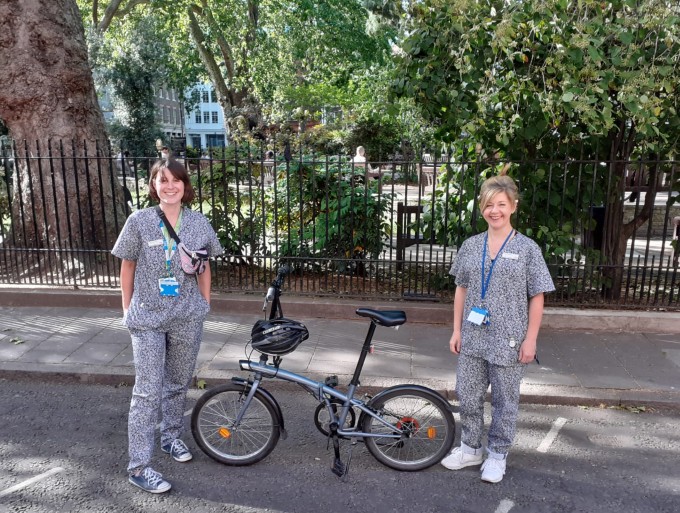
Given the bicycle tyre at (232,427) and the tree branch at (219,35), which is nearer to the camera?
the bicycle tyre at (232,427)

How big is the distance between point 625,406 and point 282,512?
288 cm

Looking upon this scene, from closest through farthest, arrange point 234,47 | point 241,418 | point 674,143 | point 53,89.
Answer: point 241,418, point 674,143, point 53,89, point 234,47

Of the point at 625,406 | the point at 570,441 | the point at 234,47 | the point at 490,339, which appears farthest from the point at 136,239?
the point at 234,47

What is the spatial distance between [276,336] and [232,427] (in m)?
0.71

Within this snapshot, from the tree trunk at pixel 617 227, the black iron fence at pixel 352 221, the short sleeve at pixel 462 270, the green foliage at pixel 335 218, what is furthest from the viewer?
the green foliage at pixel 335 218

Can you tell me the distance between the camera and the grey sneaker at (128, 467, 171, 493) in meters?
3.18

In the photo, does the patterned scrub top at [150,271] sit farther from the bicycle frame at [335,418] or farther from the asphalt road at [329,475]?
the asphalt road at [329,475]

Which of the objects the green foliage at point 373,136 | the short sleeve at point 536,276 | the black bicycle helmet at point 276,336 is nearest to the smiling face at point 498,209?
the short sleeve at point 536,276

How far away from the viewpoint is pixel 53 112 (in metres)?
7.34

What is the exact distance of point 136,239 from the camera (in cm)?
308

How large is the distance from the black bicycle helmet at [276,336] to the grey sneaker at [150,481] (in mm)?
945

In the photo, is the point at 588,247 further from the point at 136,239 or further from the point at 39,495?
the point at 39,495

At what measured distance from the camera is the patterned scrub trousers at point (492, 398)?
3.15 m

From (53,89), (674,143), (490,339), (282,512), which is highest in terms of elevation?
(53,89)
